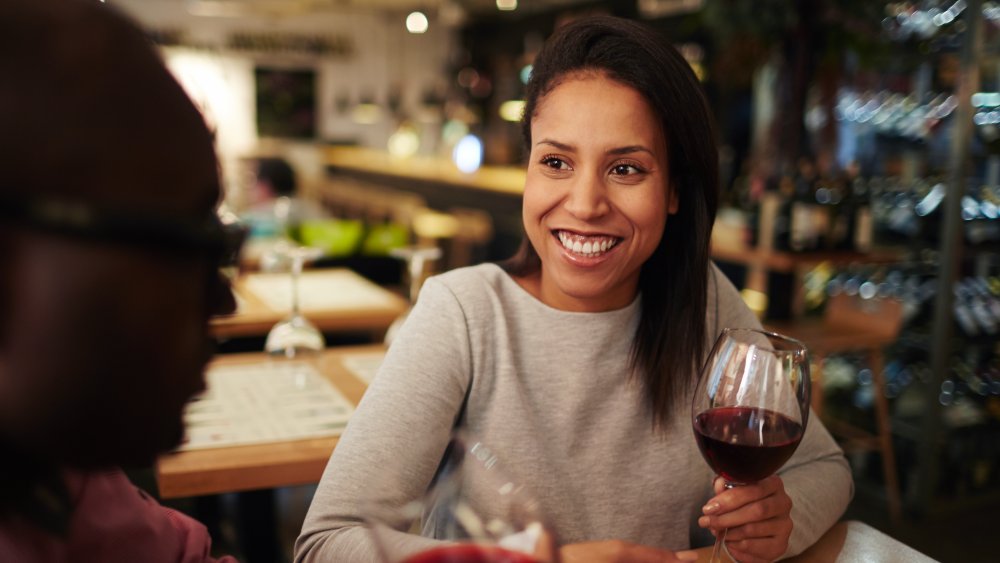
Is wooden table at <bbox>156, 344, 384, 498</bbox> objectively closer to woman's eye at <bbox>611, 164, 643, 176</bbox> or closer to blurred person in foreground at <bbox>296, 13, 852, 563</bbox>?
blurred person in foreground at <bbox>296, 13, 852, 563</bbox>

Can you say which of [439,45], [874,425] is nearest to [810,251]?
[874,425]

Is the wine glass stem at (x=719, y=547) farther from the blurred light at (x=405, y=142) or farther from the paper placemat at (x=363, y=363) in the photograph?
the blurred light at (x=405, y=142)

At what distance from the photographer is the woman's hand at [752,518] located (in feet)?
3.35

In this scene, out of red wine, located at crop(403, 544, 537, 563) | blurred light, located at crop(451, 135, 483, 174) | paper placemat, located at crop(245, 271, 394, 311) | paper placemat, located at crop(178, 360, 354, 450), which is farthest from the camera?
blurred light, located at crop(451, 135, 483, 174)

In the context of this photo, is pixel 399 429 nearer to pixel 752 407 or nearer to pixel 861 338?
pixel 752 407

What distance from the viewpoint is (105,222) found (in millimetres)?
371

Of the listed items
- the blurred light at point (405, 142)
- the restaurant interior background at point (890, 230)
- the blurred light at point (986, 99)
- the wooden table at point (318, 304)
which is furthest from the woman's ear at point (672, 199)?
the blurred light at point (405, 142)

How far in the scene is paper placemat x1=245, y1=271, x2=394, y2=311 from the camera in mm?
3188

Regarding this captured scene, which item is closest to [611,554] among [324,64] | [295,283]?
[295,283]

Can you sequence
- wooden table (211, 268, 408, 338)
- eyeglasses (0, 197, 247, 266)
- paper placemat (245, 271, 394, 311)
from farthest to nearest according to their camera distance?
paper placemat (245, 271, 394, 311), wooden table (211, 268, 408, 338), eyeglasses (0, 197, 247, 266)

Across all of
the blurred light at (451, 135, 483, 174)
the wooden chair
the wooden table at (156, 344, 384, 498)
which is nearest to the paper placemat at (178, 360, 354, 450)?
the wooden table at (156, 344, 384, 498)

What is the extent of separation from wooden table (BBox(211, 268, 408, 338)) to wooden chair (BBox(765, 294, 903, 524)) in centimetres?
176

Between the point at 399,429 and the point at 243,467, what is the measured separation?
609mm

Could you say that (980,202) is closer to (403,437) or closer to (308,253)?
(308,253)
